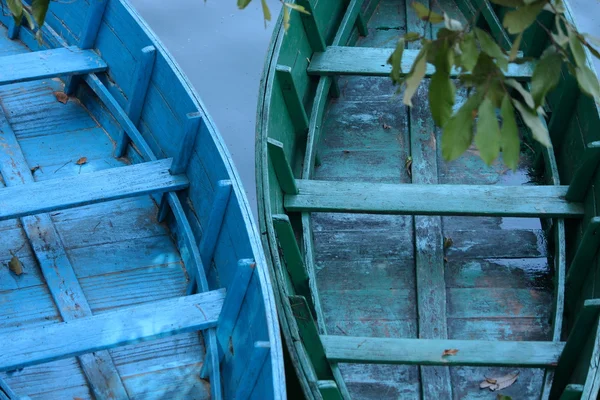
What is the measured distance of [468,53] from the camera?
1.94 metres

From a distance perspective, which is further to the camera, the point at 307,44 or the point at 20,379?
the point at 307,44

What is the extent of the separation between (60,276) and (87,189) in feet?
1.40

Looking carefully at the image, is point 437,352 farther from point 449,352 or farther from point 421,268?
point 421,268

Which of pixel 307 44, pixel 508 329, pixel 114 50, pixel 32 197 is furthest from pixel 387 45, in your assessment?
pixel 32 197

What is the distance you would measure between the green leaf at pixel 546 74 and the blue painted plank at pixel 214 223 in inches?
75.4

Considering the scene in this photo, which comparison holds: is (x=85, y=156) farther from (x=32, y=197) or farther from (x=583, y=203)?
(x=583, y=203)

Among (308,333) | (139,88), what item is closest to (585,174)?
(308,333)

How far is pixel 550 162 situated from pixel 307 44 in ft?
5.40

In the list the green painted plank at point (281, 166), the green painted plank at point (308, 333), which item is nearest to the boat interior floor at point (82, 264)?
the green painted plank at point (308, 333)

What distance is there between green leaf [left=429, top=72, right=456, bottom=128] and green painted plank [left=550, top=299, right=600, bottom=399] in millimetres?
2010

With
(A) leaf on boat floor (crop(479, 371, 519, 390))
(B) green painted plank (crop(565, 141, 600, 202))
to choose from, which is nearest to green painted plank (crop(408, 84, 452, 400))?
(A) leaf on boat floor (crop(479, 371, 519, 390))

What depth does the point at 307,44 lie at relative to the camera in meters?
5.34

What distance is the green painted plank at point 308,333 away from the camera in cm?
370

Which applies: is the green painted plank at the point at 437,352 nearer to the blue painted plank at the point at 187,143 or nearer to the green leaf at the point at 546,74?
the blue painted plank at the point at 187,143
